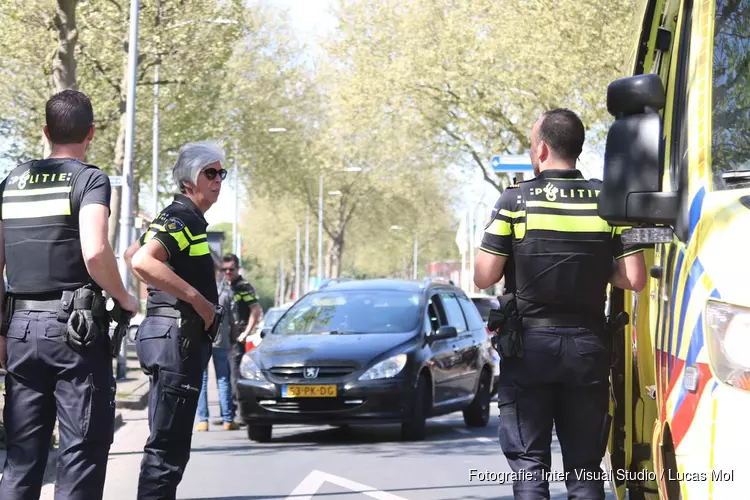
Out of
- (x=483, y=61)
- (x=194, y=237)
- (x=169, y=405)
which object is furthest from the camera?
(x=483, y=61)

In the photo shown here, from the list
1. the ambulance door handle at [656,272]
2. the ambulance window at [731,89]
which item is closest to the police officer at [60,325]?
the ambulance door handle at [656,272]

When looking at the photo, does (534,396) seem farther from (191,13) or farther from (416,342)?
(191,13)

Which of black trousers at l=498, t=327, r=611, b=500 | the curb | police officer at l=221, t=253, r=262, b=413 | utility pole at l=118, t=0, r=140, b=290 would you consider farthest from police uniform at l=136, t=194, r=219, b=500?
utility pole at l=118, t=0, r=140, b=290

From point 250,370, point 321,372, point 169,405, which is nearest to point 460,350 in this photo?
point 321,372

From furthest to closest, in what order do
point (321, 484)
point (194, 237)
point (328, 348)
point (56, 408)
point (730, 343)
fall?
point (328, 348)
point (321, 484)
point (194, 237)
point (56, 408)
point (730, 343)

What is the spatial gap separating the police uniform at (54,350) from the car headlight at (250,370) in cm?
688

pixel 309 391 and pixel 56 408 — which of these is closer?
pixel 56 408

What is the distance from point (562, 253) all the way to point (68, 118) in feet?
6.84

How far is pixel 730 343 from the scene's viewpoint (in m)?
3.53

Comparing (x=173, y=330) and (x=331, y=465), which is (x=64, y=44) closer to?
(x=331, y=465)

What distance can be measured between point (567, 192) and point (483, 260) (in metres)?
0.43

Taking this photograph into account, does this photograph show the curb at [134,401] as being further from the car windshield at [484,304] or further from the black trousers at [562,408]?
the black trousers at [562,408]

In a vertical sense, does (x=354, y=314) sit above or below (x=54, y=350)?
below

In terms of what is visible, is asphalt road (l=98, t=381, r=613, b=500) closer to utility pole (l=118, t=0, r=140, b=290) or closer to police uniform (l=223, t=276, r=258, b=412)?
police uniform (l=223, t=276, r=258, b=412)
